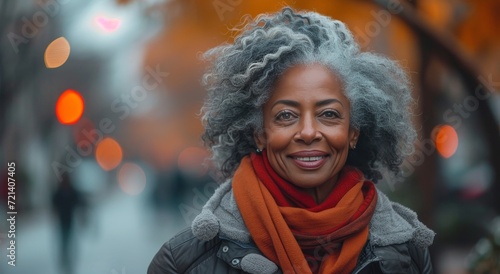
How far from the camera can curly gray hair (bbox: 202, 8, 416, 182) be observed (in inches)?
106

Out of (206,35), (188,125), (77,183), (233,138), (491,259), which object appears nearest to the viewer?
(233,138)

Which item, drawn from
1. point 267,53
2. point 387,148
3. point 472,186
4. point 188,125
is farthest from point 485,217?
point 267,53

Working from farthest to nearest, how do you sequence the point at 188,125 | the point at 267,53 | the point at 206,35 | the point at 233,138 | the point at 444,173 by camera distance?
the point at 188,125 < the point at 206,35 < the point at 444,173 < the point at 233,138 < the point at 267,53

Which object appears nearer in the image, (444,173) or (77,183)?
(444,173)

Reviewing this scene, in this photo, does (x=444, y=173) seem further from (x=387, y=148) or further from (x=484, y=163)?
(x=387, y=148)

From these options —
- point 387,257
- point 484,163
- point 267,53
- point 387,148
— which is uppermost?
point 484,163

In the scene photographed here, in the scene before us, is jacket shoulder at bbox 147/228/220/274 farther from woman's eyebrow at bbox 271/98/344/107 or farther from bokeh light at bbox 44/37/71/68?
bokeh light at bbox 44/37/71/68

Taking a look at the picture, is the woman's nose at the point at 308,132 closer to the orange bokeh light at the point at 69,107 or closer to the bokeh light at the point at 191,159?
the orange bokeh light at the point at 69,107

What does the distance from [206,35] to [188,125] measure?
6.37 ft

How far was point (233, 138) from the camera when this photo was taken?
288 cm

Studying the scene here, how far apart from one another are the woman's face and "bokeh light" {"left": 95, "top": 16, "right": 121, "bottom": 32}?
4.55 metres

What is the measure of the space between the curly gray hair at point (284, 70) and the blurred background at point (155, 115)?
224cm

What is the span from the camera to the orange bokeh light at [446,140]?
6180 mm

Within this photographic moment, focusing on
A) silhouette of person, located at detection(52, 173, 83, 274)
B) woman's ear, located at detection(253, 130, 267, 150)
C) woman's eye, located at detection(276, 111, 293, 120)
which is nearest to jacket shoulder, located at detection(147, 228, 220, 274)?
woman's ear, located at detection(253, 130, 267, 150)
